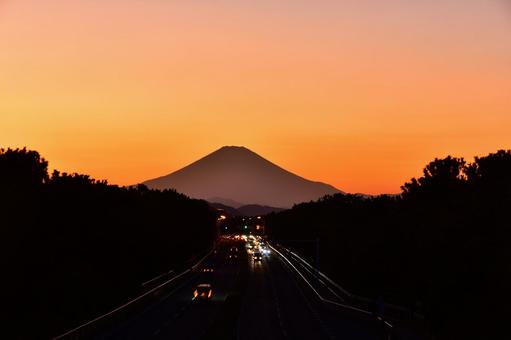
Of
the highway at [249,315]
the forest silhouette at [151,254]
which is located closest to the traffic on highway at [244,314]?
the highway at [249,315]

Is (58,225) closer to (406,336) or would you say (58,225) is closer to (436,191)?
(406,336)

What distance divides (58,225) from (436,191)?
60699mm

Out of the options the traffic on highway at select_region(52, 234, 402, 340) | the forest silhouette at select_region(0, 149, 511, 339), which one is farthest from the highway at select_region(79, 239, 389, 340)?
the forest silhouette at select_region(0, 149, 511, 339)

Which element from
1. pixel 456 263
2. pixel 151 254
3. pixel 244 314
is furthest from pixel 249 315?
pixel 151 254

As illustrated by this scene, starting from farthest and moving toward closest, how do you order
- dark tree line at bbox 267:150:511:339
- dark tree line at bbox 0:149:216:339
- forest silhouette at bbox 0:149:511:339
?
dark tree line at bbox 0:149:216:339 → forest silhouette at bbox 0:149:511:339 → dark tree line at bbox 267:150:511:339

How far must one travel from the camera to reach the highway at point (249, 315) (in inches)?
2222

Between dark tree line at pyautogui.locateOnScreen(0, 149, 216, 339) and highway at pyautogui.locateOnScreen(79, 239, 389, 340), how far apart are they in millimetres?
4955

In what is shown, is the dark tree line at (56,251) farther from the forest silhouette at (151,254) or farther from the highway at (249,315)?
the highway at (249,315)

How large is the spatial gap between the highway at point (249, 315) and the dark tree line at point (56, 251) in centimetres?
495

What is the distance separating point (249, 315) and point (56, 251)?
17.5 meters

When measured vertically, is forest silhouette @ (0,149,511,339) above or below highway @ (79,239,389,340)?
above

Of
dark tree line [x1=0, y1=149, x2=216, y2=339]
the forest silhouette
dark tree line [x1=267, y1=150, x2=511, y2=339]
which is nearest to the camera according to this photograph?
dark tree line [x1=267, y1=150, x2=511, y2=339]

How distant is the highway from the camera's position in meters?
56.4

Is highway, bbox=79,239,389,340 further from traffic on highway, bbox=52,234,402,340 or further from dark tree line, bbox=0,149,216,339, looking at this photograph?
dark tree line, bbox=0,149,216,339
